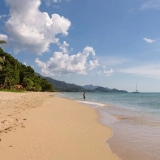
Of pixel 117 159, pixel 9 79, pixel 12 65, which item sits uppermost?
pixel 12 65

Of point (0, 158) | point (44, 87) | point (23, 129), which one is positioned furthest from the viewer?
point (44, 87)

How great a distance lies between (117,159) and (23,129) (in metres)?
4.03

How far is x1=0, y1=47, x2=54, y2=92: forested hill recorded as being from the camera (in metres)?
70.9

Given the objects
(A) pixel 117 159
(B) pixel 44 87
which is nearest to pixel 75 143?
(A) pixel 117 159

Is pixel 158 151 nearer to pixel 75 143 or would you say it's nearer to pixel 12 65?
pixel 75 143

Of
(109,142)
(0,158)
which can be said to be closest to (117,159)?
(109,142)

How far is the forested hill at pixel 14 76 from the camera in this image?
233 feet

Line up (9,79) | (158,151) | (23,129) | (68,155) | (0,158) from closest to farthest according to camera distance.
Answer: (0,158)
(68,155)
(158,151)
(23,129)
(9,79)

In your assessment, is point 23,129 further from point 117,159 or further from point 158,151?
point 158,151

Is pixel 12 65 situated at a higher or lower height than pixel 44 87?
higher

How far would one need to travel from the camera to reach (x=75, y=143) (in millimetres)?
6797

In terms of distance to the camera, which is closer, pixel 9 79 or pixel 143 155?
pixel 143 155

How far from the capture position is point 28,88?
316 ft

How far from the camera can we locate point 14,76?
81688 mm
